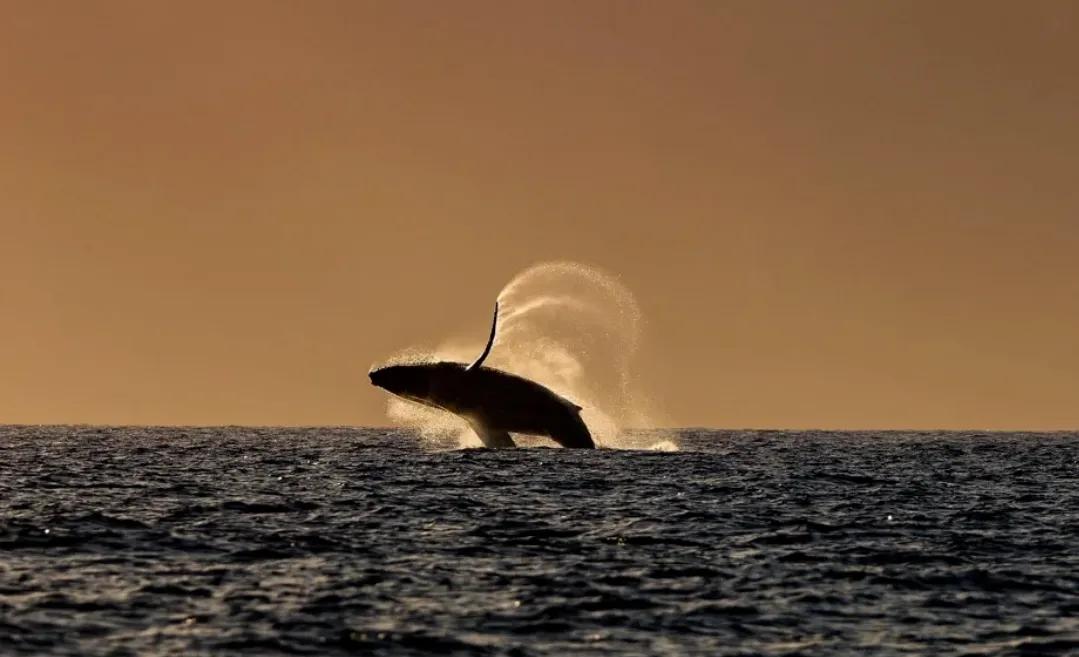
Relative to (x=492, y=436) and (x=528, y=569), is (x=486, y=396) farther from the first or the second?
(x=528, y=569)

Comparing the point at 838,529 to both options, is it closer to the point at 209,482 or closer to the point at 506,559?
the point at 506,559

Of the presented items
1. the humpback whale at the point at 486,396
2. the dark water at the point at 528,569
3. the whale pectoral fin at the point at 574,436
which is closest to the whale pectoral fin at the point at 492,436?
the humpback whale at the point at 486,396

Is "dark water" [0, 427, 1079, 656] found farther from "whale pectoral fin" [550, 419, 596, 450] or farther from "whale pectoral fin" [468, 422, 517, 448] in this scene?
"whale pectoral fin" [550, 419, 596, 450]

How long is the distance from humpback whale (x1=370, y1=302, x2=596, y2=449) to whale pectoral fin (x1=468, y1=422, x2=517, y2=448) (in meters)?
0.02

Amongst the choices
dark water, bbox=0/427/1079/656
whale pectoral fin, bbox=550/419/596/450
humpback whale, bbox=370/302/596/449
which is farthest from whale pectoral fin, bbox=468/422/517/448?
dark water, bbox=0/427/1079/656

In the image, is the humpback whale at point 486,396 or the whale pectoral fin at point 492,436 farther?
the whale pectoral fin at point 492,436

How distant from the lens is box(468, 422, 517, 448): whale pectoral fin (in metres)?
40.0

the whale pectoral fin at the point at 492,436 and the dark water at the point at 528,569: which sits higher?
the whale pectoral fin at the point at 492,436

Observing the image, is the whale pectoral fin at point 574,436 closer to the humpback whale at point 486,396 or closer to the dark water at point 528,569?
the humpback whale at point 486,396

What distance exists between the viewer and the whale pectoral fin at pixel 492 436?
39987 millimetres

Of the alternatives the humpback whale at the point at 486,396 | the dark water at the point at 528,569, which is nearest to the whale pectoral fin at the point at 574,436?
the humpback whale at the point at 486,396

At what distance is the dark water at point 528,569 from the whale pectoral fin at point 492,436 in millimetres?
4346

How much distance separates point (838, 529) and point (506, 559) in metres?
8.29

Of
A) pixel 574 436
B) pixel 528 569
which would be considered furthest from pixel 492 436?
pixel 528 569
